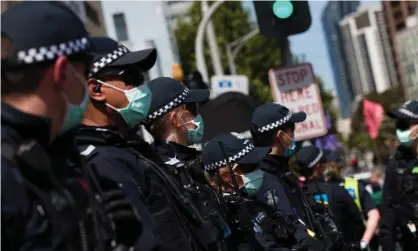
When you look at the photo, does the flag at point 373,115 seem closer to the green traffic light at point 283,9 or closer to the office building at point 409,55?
the green traffic light at point 283,9

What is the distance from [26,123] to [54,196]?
24 centimetres

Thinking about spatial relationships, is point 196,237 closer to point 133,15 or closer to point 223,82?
point 223,82

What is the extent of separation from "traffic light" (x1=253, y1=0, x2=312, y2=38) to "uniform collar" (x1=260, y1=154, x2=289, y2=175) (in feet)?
13.5

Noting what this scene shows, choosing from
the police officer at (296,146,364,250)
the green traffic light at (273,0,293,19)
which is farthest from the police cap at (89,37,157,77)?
the green traffic light at (273,0,293,19)

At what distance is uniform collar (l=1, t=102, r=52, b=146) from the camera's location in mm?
3076

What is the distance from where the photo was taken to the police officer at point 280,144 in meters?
7.43

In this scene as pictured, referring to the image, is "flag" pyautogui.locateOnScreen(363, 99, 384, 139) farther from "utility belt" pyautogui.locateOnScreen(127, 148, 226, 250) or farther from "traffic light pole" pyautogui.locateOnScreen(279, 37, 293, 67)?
"utility belt" pyautogui.locateOnScreen(127, 148, 226, 250)

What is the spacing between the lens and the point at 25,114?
3.07m

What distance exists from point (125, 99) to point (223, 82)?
1254 cm

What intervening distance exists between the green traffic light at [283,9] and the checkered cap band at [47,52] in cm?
845

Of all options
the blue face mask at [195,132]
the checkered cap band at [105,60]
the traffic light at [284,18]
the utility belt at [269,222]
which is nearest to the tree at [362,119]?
the traffic light at [284,18]

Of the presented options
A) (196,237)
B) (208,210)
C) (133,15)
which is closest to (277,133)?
(208,210)

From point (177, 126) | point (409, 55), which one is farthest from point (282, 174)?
point (409, 55)

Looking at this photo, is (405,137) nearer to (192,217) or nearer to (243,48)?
(192,217)
